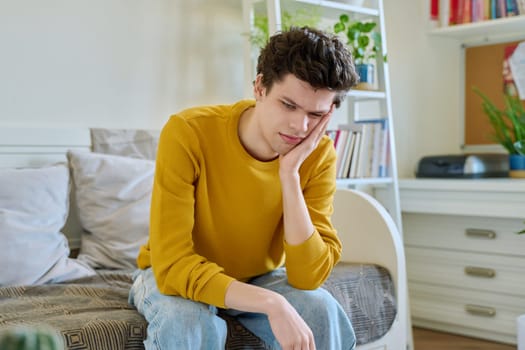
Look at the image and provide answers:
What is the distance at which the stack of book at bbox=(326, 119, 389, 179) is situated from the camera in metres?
2.44

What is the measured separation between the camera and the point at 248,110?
1.44 metres

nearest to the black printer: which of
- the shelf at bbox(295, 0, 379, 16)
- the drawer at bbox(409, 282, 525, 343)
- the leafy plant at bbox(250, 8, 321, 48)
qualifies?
the drawer at bbox(409, 282, 525, 343)

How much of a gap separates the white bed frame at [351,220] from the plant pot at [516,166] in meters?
1.07

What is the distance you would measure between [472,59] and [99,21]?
6.30 ft

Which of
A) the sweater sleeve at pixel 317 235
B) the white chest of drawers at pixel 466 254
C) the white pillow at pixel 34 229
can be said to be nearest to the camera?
the sweater sleeve at pixel 317 235

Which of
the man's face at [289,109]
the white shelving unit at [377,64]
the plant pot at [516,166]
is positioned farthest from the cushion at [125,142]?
the plant pot at [516,166]

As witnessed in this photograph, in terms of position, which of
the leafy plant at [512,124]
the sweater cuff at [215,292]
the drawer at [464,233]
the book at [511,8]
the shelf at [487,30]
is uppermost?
the book at [511,8]

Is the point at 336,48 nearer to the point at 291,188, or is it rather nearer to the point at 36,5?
the point at 291,188

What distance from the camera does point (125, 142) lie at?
2.11 metres

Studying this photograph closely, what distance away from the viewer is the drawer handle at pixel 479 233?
2.62 metres

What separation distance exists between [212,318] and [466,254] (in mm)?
1771

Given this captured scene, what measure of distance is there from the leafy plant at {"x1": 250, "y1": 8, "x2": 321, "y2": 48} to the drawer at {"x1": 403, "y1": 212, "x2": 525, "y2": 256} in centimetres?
101

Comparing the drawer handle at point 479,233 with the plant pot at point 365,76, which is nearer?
the plant pot at point 365,76

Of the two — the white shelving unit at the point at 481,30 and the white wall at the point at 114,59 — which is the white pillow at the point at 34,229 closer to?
the white wall at the point at 114,59
